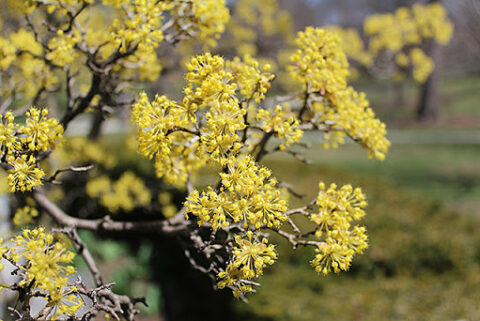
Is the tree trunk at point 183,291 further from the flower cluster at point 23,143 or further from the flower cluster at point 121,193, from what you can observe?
the flower cluster at point 23,143

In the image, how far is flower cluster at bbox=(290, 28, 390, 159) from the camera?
2260 mm

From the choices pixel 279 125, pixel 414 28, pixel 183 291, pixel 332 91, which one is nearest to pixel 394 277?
pixel 183 291

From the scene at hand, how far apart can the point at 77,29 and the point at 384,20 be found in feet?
24.4

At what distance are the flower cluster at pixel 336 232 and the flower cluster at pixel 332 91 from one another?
59 cm

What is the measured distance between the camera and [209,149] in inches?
67.0

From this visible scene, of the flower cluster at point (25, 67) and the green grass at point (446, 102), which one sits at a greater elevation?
the flower cluster at point (25, 67)

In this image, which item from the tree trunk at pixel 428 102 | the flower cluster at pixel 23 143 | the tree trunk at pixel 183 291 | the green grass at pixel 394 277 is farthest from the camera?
the tree trunk at pixel 428 102

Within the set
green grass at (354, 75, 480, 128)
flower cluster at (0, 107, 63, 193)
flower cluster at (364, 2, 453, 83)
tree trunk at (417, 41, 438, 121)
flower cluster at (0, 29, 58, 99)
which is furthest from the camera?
green grass at (354, 75, 480, 128)

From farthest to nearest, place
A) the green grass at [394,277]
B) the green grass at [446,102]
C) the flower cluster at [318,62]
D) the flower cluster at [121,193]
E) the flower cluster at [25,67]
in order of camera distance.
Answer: the green grass at [446,102]
the flower cluster at [121,193]
the green grass at [394,277]
the flower cluster at [25,67]
the flower cluster at [318,62]

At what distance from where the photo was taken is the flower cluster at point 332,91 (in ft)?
7.41

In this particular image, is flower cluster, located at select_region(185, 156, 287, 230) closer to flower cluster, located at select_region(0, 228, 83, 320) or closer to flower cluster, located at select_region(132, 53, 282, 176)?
flower cluster, located at select_region(132, 53, 282, 176)

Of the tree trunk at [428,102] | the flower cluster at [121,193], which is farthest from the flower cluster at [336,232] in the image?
the tree trunk at [428,102]

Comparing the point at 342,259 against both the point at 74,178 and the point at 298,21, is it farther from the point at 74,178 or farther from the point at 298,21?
the point at 298,21

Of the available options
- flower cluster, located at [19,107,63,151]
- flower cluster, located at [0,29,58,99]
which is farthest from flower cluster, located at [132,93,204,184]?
flower cluster, located at [0,29,58,99]
